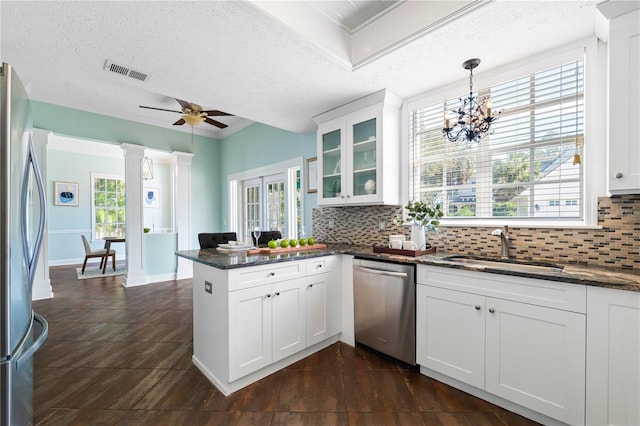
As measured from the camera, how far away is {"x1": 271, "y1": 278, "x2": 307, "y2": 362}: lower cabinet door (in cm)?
219

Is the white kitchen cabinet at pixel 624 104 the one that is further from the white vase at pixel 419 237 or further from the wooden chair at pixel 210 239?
the wooden chair at pixel 210 239

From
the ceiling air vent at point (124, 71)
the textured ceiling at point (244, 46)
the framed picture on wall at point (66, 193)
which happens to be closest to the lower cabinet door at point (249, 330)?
the textured ceiling at point (244, 46)

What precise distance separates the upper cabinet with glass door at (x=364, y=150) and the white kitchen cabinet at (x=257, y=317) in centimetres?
85

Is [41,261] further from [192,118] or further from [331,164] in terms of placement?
[331,164]

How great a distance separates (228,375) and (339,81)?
250 cm

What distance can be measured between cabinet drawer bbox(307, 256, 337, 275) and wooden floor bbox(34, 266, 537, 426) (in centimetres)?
74

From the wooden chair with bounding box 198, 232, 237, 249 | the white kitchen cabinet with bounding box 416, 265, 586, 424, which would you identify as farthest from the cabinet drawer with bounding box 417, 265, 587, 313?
the wooden chair with bounding box 198, 232, 237, 249

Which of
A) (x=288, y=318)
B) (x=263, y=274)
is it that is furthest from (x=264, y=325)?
(x=263, y=274)

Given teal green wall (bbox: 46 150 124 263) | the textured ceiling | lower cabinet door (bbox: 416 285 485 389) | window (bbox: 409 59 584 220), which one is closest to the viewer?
the textured ceiling

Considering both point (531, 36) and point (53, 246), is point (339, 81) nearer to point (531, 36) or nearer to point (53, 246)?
point (531, 36)

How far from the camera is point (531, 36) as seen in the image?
193cm

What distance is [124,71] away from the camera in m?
2.29

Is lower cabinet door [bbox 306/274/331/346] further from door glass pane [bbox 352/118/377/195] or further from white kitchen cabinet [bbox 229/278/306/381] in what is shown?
door glass pane [bbox 352/118/377/195]

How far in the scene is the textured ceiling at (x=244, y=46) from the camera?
1.69 m
